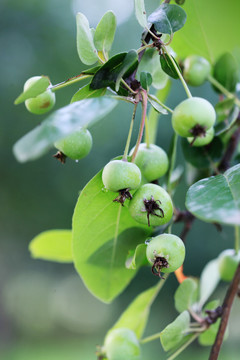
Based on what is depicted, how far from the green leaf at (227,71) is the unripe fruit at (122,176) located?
526mm

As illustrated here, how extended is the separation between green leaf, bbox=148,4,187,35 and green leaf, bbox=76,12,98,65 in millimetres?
100

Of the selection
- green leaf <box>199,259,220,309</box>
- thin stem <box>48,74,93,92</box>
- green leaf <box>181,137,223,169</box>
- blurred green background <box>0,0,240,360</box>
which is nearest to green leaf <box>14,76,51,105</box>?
thin stem <box>48,74,93,92</box>

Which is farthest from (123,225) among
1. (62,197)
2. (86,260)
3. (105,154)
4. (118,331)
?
(62,197)

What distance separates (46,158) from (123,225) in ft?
17.8

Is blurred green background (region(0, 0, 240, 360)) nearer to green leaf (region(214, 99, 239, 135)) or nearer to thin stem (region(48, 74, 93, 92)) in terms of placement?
green leaf (region(214, 99, 239, 135))

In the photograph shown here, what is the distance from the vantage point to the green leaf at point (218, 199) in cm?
45

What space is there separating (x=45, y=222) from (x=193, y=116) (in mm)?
6276

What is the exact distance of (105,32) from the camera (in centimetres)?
66

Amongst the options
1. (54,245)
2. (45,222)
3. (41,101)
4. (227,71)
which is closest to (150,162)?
(41,101)

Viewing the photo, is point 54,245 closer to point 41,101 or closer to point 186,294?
point 186,294

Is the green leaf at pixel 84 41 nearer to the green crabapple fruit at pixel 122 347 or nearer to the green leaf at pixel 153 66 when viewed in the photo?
the green leaf at pixel 153 66

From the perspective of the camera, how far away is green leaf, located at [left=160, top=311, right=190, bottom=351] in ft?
2.16

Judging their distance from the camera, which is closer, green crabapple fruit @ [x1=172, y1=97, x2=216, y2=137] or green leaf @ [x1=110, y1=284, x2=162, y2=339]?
green crabapple fruit @ [x1=172, y1=97, x2=216, y2=137]

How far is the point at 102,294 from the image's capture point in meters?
0.88
